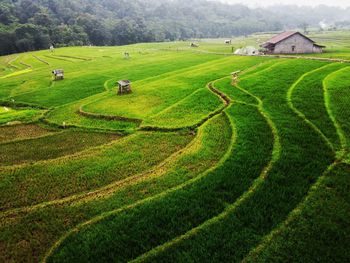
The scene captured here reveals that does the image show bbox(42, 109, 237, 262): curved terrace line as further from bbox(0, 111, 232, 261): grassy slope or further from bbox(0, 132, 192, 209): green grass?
bbox(0, 132, 192, 209): green grass

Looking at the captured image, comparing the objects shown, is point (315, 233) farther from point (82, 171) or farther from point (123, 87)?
point (123, 87)

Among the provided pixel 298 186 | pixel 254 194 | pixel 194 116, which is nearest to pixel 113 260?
pixel 254 194

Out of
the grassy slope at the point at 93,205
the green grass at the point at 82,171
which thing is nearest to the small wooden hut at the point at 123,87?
the green grass at the point at 82,171

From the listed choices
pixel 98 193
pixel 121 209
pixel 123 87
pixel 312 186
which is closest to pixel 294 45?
pixel 123 87

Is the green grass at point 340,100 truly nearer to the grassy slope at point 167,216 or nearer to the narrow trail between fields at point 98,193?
the grassy slope at point 167,216

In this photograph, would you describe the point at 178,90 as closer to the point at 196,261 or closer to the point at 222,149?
the point at 222,149

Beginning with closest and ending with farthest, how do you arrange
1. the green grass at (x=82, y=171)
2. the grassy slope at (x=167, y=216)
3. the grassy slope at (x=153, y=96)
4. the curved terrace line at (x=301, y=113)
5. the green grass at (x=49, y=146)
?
the grassy slope at (x=167, y=216), the green grass at (x=82, y=171), the curved terrace line at (x=301, y=113), the green grass at (x=49, y=146), the grassy slope at (x=153, y=96)

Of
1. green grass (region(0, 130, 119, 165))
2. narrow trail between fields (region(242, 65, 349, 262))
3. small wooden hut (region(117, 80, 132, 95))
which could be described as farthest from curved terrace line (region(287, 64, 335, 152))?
small wooden hut (region(117, 80, 132, 95))
